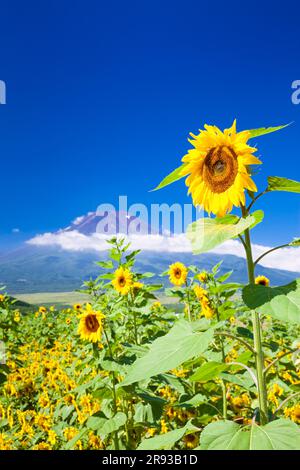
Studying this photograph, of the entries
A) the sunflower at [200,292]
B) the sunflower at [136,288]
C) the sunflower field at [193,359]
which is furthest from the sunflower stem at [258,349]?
the sunflower at [136,288]

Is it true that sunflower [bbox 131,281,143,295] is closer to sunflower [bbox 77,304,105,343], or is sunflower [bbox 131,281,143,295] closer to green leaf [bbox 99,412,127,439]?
sunflower [bbox 77,304,105,343]

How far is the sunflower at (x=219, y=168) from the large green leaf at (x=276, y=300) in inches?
13.5

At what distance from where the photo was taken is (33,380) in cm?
605

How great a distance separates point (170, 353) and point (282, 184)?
2.25 feet

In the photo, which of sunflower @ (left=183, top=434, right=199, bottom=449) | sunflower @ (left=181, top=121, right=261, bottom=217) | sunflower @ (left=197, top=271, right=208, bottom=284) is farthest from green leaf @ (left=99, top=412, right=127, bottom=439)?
sunflower @ (left=181, top=121, right=261, bottom=217)

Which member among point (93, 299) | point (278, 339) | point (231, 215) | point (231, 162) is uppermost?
point (231, 162)

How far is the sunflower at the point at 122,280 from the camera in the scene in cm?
412

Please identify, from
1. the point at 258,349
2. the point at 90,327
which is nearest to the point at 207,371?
the point at 258,349

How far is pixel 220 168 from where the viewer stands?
5.14 ft

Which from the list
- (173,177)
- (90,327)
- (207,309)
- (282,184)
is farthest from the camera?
(207,309)

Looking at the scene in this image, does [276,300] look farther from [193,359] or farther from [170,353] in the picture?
[193,359]
